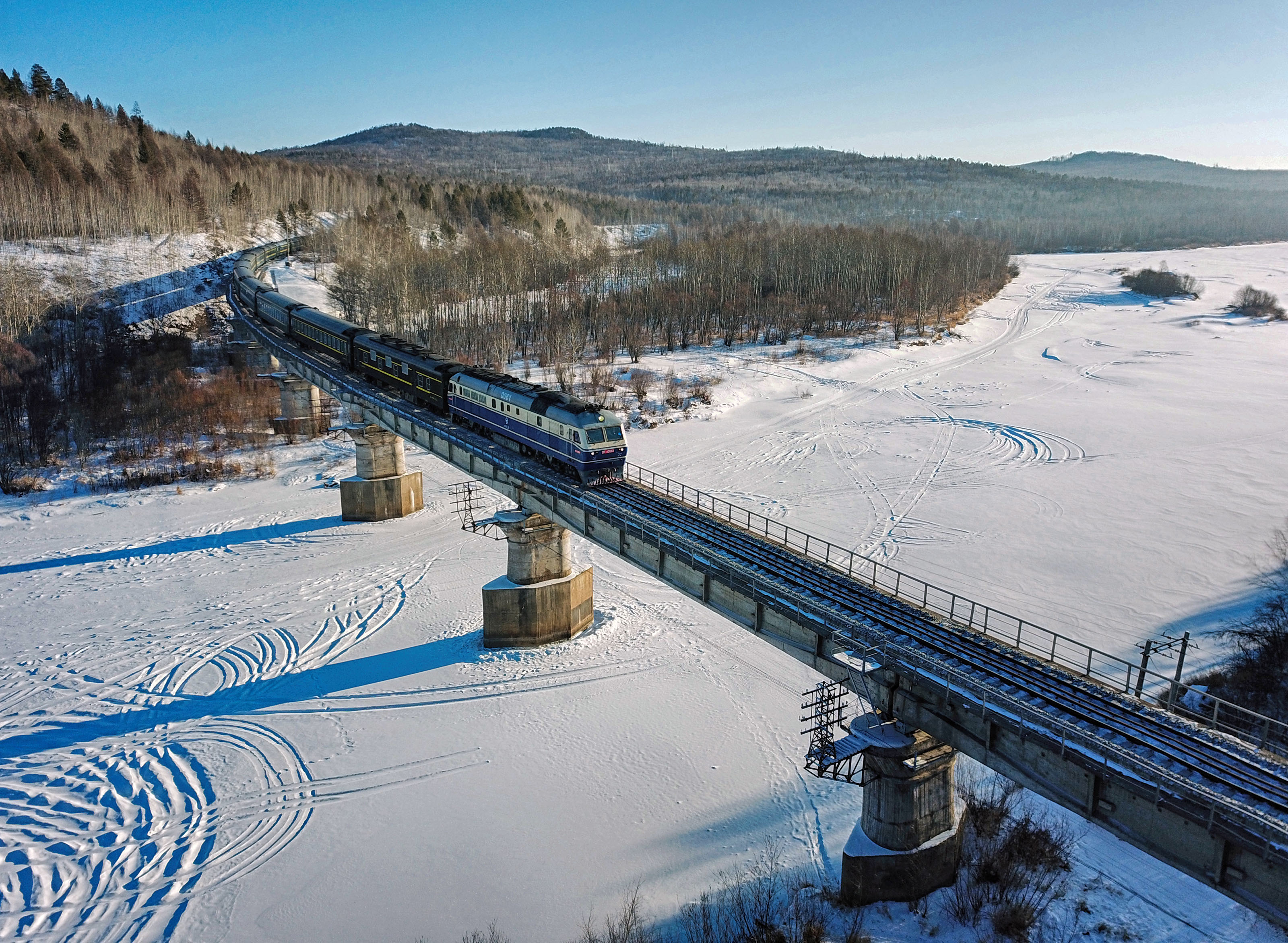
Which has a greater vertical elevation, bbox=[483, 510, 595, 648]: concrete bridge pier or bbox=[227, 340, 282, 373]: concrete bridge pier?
bbox=[227, 340, 282, 373]: concrete bridge pier

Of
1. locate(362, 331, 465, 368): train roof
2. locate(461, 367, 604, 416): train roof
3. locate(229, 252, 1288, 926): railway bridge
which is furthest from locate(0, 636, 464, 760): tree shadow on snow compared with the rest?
locate(362, 331, 465, 368): train roof

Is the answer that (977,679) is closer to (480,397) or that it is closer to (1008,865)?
(1008,865)

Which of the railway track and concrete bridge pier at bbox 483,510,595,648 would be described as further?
concrete bridge pier at bbox 483,510,595,648

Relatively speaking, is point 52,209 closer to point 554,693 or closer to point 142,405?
point 142,405

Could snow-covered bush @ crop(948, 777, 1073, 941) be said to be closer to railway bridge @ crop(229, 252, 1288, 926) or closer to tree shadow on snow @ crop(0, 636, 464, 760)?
railway bridge @ crop(229, 252, 1288, 926)

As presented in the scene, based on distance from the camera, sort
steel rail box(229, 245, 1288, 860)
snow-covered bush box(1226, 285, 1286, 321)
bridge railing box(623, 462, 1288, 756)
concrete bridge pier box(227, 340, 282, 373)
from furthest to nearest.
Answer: snow-covered bush box(1226, 285, 1286, 321)
concrete bridge pier box(227, 340, 282, 373)
bridge railing box(623, 462, 1288, 756)
steel rail box(229, 245, 1288, 860)

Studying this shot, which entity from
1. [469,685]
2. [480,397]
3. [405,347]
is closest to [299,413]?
[405,347]
